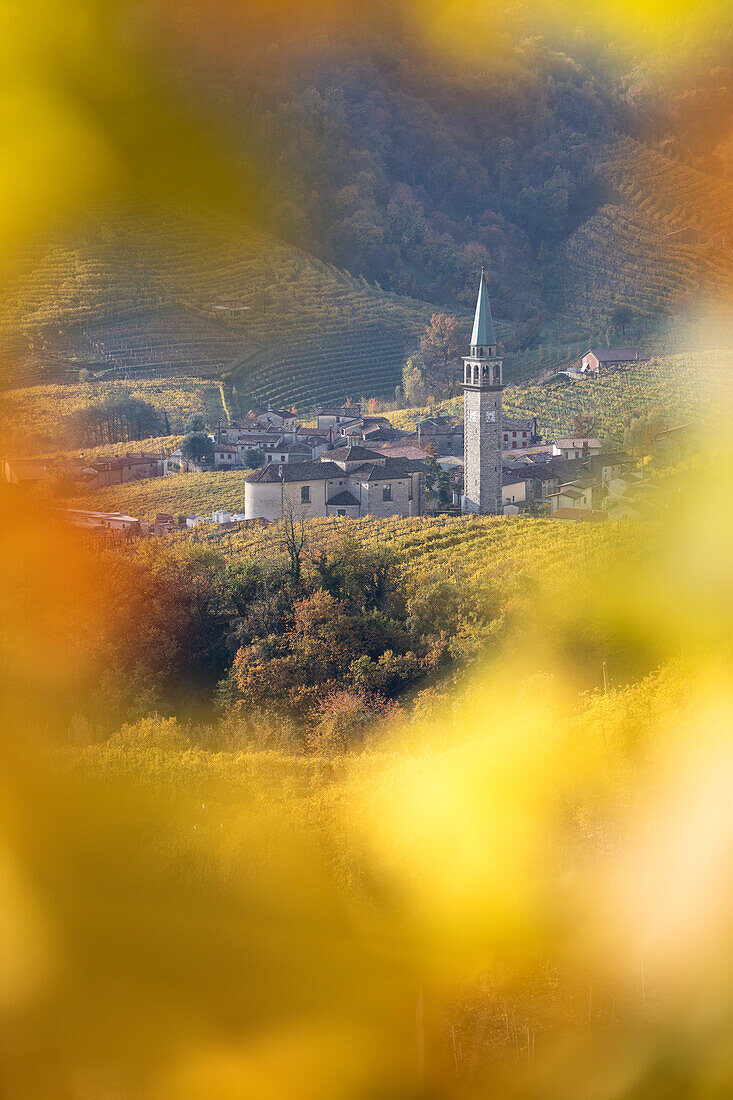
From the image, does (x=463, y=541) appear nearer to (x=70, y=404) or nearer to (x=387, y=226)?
(x=70, y=404)

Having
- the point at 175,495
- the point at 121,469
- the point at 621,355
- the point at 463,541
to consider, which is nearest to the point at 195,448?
the point at 121,469

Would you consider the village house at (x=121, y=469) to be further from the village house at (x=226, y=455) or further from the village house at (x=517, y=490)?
the village house at (x=517, y=490)

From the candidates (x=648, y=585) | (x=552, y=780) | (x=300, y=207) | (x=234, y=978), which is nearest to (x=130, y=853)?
(x=234, y=978)

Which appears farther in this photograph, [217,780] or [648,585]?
[648,585]

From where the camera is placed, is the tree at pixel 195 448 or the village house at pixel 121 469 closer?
the village house at pixel 121 469

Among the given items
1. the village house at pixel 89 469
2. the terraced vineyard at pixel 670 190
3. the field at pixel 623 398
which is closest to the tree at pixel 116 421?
the village house at pixel 89 469

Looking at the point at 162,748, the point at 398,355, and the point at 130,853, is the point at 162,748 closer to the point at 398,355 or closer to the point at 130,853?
the point at 130,853
